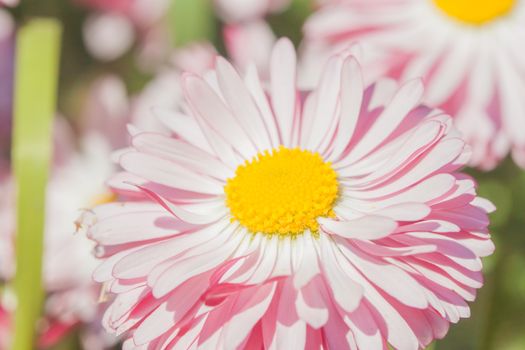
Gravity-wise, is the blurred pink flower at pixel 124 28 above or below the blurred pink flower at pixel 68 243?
above

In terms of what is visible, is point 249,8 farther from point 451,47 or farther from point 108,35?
point 451,47

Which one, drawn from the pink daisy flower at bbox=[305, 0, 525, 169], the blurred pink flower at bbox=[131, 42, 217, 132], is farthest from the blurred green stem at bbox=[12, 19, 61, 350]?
the pink daisy flower at bbox=[305, 0, 525, 169]

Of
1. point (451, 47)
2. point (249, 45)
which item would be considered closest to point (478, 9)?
point (451, 47)

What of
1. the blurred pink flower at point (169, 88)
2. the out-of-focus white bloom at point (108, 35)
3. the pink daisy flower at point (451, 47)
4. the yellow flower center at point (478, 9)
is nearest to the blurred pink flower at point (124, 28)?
the out-of-focus white bloom at point (108, 35)

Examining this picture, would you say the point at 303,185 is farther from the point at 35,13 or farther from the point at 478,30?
the point at 35,13

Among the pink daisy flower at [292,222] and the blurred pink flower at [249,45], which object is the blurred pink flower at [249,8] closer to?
the blurred pink flower at [249,45]

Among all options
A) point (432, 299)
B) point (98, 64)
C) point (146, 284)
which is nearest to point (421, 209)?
point (432, 299)

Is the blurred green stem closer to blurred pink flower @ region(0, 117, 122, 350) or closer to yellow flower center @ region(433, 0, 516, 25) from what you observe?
blurred pink flower @ region(0, 117, 122, 350)
